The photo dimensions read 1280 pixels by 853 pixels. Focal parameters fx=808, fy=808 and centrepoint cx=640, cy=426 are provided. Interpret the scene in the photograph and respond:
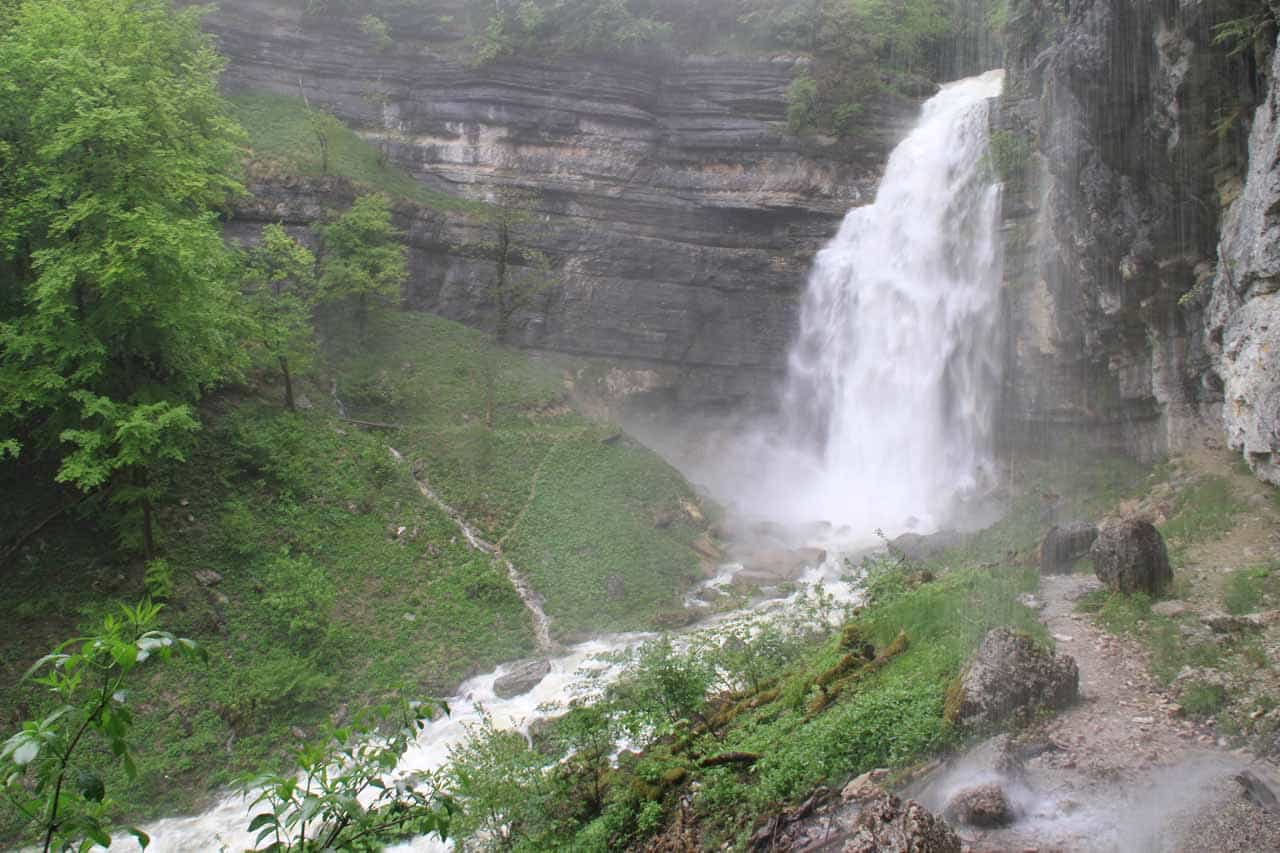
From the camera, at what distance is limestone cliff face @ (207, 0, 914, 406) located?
101 feet

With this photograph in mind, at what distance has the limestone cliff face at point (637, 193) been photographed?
30672 millimetres

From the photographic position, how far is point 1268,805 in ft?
20.7

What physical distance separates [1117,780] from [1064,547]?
9022 millimetres

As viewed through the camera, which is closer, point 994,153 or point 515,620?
point 515,620

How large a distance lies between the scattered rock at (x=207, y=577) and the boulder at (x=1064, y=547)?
16.2 m

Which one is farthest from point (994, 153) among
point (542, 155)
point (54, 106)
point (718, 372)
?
point (54, 106)

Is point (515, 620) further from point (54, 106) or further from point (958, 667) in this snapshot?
point (54, 106)

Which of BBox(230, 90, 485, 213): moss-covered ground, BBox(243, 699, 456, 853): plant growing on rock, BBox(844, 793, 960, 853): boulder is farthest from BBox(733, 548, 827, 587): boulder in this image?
BBox(243, 699, 456, 853): plant growing on rock

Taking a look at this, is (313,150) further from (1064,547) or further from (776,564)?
(1064,547)

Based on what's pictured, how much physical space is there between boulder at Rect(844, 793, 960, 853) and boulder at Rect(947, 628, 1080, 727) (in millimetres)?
2524

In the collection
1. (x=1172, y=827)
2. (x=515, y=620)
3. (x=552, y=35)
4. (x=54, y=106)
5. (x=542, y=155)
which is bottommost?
(x=515, y=620)

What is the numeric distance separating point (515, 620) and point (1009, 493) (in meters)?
14.7

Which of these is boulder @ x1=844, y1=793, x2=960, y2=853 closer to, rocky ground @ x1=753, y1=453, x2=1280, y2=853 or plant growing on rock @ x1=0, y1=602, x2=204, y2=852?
rocky ground @ x1=753, y1=453, x2=1280, y2=853

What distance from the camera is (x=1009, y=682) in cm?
834
